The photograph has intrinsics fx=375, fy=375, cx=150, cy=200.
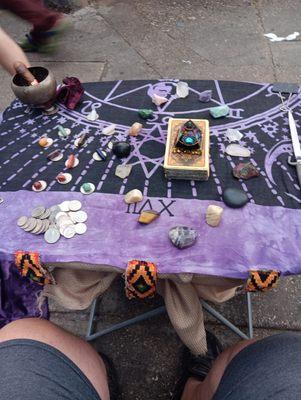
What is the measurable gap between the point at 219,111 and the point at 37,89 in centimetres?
63

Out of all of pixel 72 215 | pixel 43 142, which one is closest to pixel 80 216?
pixel 72 215

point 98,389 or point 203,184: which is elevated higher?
point 203,184

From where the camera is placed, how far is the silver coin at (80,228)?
3.34 feet

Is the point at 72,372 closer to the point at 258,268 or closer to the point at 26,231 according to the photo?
the point at 26,231

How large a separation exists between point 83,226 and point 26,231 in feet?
0.52

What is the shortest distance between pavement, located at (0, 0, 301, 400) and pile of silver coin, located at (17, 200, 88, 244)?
0.76 meters

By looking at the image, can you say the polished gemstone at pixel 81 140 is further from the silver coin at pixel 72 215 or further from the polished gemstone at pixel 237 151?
the polished gemstone at pixel 237 151

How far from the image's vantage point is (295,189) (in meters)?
1.07

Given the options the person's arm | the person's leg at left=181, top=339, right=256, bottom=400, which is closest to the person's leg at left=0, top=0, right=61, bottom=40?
the person's arm

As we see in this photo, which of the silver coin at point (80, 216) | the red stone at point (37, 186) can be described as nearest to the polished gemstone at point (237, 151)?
the silver coin at point (80, 216)

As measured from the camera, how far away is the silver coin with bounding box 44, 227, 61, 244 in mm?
1005

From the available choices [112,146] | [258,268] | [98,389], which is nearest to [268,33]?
[112,146]

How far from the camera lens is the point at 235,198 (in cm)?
104

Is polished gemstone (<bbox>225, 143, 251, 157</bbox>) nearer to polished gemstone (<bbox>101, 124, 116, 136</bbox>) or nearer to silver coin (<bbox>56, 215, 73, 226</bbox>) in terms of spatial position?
polished gemstone (<bbox>101, 124, 116, 136</bbox>)
